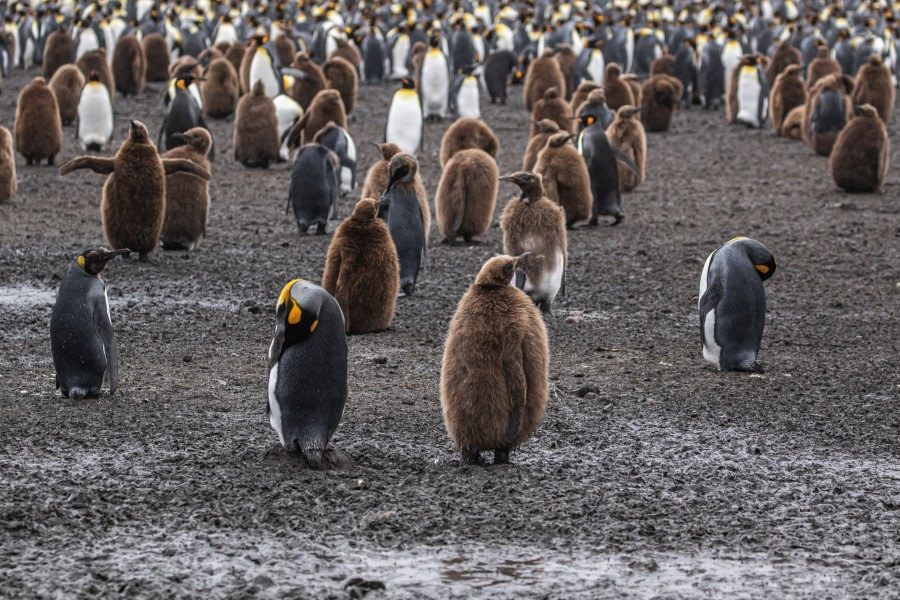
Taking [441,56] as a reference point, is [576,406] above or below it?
below

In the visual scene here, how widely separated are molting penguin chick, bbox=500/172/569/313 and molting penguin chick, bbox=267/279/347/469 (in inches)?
114

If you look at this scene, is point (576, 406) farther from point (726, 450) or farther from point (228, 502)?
point (228, 502)

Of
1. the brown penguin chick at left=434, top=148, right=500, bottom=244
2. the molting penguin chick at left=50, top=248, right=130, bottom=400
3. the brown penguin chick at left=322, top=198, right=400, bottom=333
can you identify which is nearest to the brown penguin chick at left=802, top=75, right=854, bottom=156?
the brown penguin chick at left=434, top=148, right=500, bottom=244

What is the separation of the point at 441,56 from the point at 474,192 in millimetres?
9535

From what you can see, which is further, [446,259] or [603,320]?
[446,259]

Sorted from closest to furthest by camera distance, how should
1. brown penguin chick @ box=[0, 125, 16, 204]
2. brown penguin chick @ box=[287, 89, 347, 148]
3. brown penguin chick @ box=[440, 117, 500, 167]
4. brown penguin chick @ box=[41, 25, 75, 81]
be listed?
brown penguin chick @ box=[0, 125, 16, 204] → brown penguin chick @ box=[440, 117, 500, 167] → brown penguin chick @ box=[287, 89, 347, 148] → brown penguin chick @ box=[41, 25, 75, 81]

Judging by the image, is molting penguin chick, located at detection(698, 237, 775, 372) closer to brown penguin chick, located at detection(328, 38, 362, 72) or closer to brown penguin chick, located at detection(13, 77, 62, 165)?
brown penguin chick, located at detection(13, 77, 62, 165)

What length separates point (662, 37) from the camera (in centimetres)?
2952

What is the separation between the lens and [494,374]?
4.80 m

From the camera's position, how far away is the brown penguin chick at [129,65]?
2044cm

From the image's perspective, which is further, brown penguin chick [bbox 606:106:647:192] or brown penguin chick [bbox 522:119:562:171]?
brown penguin chick [bbox 606:106:647:192]

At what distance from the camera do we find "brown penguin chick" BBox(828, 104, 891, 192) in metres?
12.1

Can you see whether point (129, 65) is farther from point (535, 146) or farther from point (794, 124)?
point (535, 146)

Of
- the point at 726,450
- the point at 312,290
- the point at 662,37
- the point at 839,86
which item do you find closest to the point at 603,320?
the point at 726,450
